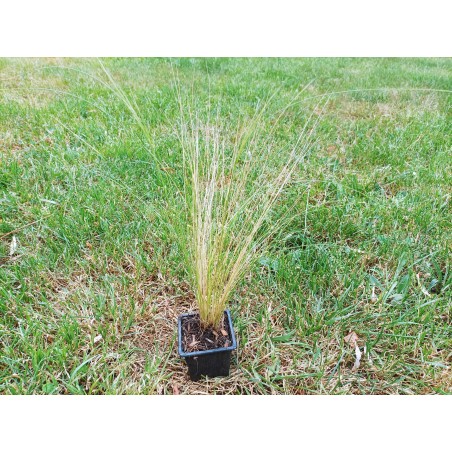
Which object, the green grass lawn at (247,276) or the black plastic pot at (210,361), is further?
the green grass lawn at (247,276)

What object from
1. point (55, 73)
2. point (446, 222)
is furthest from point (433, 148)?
point (55, 73)

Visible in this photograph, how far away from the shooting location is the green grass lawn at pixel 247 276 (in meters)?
1.57

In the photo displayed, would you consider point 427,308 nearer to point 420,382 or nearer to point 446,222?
point 420,382

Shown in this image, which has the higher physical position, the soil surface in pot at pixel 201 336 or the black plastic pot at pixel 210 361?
the soil surface in pot at pixel 201 336

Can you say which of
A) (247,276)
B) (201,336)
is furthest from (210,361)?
(247,276)

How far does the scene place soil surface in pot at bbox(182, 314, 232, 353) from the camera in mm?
1499

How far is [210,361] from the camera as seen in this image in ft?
4.88

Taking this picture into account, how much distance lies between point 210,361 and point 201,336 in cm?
11

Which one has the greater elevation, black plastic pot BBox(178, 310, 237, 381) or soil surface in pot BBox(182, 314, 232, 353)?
soil surface in pot BBox(182, 314, 232, 353)

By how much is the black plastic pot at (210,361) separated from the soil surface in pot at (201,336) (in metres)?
0.03

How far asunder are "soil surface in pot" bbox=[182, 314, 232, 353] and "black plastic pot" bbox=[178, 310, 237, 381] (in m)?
0.03

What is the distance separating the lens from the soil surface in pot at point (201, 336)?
1.50 meters

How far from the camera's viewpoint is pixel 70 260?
2.00 meters

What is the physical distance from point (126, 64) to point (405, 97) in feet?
9.99
